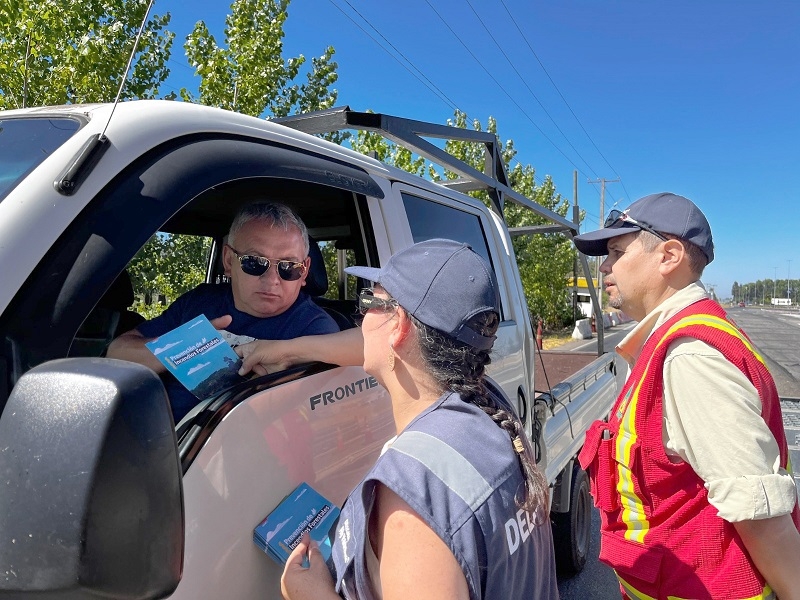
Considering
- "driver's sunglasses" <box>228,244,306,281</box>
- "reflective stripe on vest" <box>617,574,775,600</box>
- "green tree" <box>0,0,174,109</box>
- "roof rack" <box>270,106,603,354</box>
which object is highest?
"green tree" <box>0,0,174,109</box>

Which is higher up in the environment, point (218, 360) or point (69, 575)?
point (218, 360)

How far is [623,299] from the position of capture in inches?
79.7

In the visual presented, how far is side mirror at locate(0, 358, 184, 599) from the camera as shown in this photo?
0.76 meters

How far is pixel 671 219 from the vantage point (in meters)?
1.87

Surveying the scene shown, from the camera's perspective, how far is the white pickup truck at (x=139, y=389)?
771 mm

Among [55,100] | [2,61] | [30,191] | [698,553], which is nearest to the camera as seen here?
[30,191]

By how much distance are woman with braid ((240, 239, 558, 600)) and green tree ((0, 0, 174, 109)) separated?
749 centimetres

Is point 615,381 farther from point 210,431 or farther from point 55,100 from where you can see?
point 55,100

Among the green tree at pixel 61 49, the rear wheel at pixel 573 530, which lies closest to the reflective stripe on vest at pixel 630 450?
the rear wheel at pixel 573 530

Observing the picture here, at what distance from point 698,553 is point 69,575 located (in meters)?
1.50

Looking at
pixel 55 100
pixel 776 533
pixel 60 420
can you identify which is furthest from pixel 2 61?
pixel 776 533

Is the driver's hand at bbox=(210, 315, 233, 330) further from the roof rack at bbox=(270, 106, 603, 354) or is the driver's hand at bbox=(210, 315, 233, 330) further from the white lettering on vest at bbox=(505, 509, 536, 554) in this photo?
the white lettering on vest at bbox=(505, 509, 536, 554)

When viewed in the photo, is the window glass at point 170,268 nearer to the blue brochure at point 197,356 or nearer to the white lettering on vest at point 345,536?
the blue brochure at point 197,356

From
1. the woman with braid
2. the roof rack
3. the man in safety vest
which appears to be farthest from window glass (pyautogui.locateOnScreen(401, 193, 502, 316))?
the woman with braid
